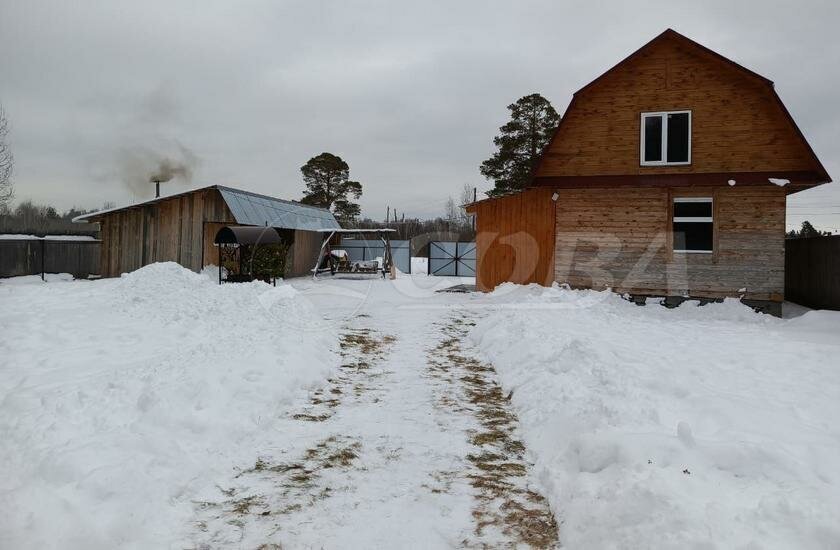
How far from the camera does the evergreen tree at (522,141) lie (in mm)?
31781

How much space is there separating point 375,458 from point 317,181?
4214 cm

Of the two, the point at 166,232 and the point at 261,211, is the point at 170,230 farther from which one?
the point at 261,211

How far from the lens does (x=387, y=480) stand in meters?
4.02

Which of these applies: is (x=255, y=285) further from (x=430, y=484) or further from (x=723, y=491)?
Result: (x=723, y=491)

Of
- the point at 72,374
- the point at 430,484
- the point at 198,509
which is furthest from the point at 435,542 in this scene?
the point at 72,374

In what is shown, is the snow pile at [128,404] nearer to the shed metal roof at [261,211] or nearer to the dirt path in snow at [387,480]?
the dirt path in snow at [387,480]

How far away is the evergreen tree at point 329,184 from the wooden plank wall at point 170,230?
22.6 metres

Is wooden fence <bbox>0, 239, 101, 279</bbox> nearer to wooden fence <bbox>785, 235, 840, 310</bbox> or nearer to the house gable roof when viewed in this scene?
the house gable roof

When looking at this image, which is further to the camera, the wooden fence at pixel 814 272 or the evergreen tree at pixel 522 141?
the evergreen tree at pixel 522 141

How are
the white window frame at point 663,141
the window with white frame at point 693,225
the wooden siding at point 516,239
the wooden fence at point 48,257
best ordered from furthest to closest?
the wooden fence at point 48,257
the wooden siding at point 516,239
the window with white frame at point 693,225
the white window frame at point 663,141

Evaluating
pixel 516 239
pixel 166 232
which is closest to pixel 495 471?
pixel 516 239

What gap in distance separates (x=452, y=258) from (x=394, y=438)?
79.1ft

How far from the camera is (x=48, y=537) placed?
2955 millimetres

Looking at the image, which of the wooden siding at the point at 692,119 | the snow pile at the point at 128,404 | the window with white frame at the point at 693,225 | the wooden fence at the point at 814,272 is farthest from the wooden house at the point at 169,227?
the wooden fence at the point at 814,272
